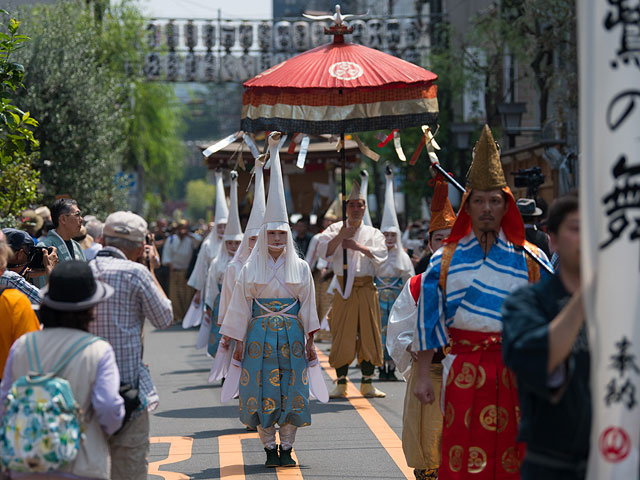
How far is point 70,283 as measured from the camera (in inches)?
197

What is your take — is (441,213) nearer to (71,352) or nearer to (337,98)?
(337,98)

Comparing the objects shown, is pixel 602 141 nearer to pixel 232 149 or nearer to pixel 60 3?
pixel 232 149

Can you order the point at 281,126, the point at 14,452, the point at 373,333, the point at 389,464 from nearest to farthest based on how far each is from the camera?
1. the point at 14,452
2. the point at 389,464
3. the point at 281,126
4. the point at 373,333

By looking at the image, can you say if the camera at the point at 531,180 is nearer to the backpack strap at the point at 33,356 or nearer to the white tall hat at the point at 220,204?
the white tall hat at the point at 220,204

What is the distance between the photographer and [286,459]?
329 inches

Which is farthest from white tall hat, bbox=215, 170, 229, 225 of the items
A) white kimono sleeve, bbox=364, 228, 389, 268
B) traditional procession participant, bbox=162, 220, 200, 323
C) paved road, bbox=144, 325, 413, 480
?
traditional procession participant, bbox=162, 220, 200, 323

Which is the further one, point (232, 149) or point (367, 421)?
point (232, 149)

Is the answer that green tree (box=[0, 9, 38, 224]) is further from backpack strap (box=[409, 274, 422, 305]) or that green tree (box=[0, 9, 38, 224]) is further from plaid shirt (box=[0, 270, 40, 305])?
backpack strap (box=[409, 274, 422, 305])

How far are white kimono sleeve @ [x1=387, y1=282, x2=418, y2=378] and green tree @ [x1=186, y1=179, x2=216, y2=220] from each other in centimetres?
12995

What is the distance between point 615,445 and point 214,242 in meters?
11.5

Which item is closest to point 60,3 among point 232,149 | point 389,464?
point 232,149

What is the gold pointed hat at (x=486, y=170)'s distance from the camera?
5781 millimetres

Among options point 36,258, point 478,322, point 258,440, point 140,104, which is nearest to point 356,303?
point 258,440

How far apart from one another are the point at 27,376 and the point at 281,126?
18.7ft
